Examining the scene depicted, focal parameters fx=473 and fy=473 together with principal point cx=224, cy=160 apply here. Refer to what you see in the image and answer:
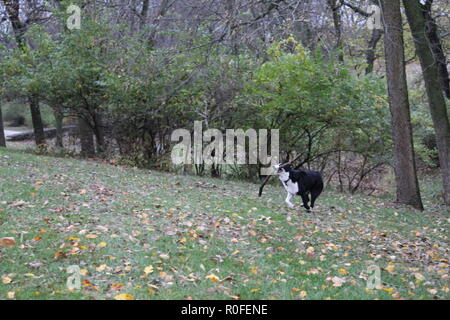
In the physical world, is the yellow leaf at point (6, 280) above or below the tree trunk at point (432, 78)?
below

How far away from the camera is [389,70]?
12.9 meters

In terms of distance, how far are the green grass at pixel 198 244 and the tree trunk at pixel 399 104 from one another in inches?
45.0

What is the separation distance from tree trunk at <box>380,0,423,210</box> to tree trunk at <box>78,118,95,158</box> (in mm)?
11788

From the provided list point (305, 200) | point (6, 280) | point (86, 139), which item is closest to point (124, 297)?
point (6, 280)

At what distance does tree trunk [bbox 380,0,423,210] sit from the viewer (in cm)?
1278

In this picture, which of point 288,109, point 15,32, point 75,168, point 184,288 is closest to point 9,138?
point 15,32

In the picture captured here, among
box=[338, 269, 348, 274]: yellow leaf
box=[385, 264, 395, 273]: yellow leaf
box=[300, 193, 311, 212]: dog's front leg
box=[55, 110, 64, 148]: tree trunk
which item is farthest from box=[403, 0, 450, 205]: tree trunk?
box=[55, 110, 64, 148]: tree trunk

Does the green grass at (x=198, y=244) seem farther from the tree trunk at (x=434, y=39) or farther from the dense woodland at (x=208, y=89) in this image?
the tree trunk at (x=434, y=39)

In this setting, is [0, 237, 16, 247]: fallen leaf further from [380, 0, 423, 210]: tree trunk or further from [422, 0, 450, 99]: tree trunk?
[422, 0, 450, 99]: tree trunk

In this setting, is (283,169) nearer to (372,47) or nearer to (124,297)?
(124,297)

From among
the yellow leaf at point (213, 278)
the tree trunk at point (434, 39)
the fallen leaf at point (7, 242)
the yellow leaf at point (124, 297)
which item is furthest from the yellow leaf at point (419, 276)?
the tree trunk at point (434, 39)

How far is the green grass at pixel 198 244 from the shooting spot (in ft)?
19.5

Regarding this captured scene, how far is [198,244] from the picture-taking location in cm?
763
